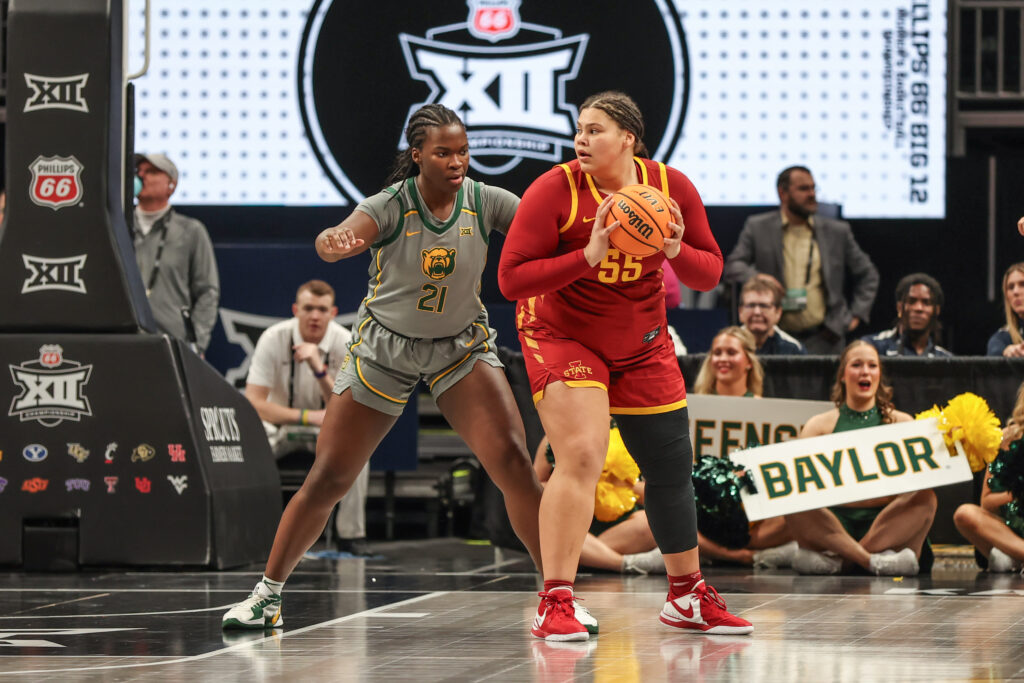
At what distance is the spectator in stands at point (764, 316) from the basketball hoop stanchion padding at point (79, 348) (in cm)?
330

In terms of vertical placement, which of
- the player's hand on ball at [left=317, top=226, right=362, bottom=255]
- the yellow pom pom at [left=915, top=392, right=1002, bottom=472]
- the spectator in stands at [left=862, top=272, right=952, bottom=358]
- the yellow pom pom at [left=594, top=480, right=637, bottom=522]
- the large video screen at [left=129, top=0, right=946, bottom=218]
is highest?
the large video screen at [left=129, top=0, right=946, bottom=218]

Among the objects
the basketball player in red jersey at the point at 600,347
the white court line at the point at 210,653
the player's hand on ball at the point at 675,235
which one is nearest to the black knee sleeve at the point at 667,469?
the basketball player in red jersey at the point at 600,347

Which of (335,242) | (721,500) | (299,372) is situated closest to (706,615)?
(335,242)

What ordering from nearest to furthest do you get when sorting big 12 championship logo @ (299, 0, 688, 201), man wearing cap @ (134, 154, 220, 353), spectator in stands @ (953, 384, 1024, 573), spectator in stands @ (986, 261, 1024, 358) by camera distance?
spectator in stands @ (953, 384, 1024, 573) < spectator in stands @ (986, 261, 1024, 358) < man wearing cap @ (134, 154, 220, 353) < big 12 championship logo @ (299, 0, 688, 201)

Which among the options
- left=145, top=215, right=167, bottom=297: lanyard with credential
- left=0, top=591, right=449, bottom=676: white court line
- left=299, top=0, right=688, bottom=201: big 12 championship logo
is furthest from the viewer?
left=299, top=0, right=688, bottom=201: big 12 championship logo

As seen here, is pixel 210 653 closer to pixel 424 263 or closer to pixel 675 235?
pixel 424 263

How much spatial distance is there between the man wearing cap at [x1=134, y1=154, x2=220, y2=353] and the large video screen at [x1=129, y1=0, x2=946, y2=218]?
1962 millimetres

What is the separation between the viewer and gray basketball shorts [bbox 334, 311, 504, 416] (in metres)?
5.21

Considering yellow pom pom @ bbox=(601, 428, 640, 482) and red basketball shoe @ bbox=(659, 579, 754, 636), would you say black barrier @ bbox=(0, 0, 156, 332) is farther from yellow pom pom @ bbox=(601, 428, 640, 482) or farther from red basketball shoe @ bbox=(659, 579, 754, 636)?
red basketball shoe @ bbox=(659, 579, 754, 636)

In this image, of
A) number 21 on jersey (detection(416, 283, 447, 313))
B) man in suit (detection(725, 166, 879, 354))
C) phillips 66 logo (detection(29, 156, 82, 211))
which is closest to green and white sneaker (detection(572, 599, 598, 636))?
number 21 on jersey (detection(416, 283, 447, 313))

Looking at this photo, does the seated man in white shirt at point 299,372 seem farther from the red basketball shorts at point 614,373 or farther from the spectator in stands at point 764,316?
the red basketball shorts at point 614,373

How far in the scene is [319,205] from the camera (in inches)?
453

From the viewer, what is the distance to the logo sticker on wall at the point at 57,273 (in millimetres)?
7559

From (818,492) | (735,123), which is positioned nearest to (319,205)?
(735,123)
